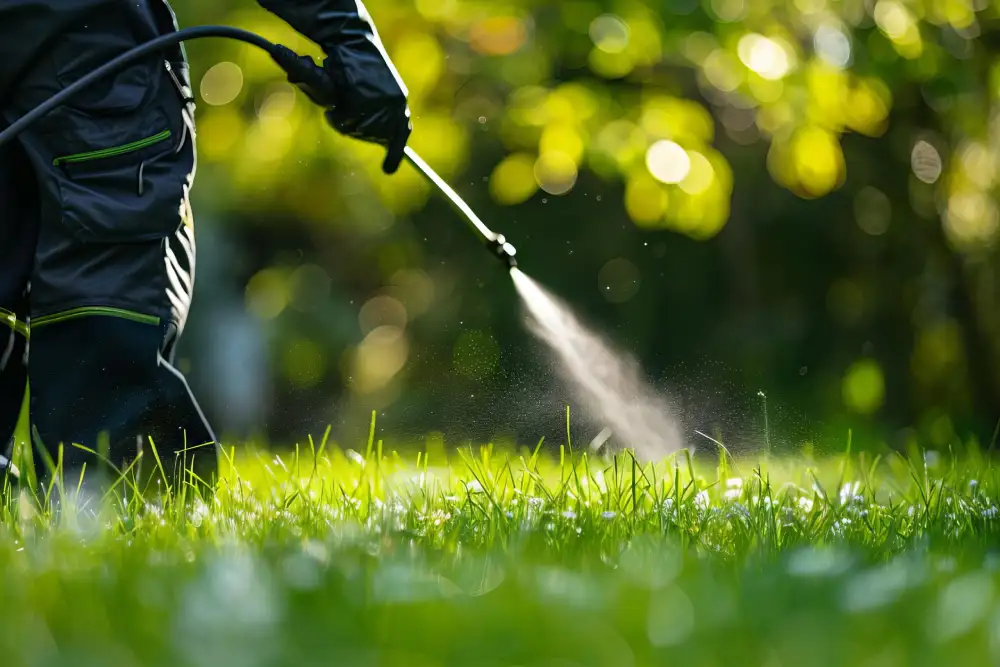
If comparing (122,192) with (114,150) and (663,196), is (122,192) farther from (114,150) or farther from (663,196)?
(663,196)

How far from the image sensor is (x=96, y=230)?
2.59 metres

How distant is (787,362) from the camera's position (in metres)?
10.4

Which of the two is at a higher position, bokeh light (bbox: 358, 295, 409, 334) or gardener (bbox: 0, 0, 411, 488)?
gardener (bbox: 0, 0, 411, 488)

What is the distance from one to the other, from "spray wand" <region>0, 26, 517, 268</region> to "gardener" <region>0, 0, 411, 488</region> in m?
0.05

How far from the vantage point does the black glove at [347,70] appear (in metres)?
2.83

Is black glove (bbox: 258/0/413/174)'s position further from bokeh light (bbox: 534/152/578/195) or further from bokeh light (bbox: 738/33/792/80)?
bokeh light (bbox: 738/33/792/80)

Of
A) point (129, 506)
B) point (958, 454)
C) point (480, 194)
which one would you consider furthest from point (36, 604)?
point (480, 194)

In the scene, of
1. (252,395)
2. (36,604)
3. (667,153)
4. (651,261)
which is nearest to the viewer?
(36,604)

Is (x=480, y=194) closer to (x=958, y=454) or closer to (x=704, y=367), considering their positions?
(x=704, y=367)

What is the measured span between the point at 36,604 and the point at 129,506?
3.18ft

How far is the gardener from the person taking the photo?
262 cm

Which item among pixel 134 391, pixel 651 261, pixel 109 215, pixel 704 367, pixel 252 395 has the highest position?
pixel 109 215

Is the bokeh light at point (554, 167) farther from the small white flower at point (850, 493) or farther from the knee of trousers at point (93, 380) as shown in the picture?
the knee of trousers at point (93, 380)

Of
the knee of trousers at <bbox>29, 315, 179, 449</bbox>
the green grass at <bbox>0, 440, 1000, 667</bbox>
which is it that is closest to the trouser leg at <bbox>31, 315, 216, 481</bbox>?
the knee of trousers at <bbox>29, 315, 179, 449</bbox>
